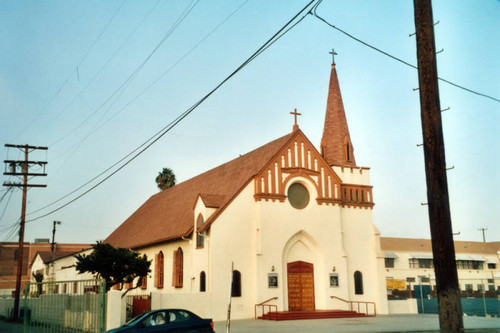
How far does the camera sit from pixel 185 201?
41719 mm

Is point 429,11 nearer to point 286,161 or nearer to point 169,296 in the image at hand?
point 169,296

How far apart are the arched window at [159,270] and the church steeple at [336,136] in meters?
14.8

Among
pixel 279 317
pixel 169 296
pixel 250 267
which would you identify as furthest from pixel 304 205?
pixel 169 296

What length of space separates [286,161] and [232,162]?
800 cm

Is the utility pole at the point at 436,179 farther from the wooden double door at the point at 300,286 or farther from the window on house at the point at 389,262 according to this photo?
the window on house at the point at 389,262

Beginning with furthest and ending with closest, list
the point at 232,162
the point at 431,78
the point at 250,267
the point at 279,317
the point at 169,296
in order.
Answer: the point at 232,162, the point at 250,267, the point at 279,317, the point at 169,296, the point at 431,78

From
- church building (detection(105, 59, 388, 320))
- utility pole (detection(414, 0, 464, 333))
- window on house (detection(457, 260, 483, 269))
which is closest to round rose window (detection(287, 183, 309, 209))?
church building (detection(105, 59, 388, 320))

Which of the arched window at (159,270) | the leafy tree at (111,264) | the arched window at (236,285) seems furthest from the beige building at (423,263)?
the leafy tree at (111,264)

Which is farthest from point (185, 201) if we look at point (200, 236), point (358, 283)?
point (358, 283)

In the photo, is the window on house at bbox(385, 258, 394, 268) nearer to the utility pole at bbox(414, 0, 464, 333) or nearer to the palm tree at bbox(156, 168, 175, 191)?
the palm tree at bbox(156, 168, 175, 191)

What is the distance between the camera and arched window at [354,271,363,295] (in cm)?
3412

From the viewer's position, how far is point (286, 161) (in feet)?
110

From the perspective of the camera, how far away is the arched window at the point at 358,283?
112 feet

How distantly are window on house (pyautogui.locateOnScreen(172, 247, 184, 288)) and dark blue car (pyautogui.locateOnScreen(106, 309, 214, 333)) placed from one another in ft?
57.9
